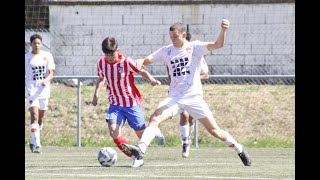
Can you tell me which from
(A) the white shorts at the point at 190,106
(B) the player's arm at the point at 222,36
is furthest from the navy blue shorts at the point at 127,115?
(B) the player's arm at the point at 222,36

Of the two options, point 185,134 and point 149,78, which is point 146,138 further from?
point 185,134

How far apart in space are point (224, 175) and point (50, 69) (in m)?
7.73

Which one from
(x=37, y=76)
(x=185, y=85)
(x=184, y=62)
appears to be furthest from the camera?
(x=37, y=76)

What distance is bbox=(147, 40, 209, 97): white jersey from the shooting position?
14.4m

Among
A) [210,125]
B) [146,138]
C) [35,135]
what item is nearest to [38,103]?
[35,135]

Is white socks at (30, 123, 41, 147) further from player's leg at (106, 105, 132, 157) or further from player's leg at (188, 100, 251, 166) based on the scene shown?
player's leg at (188, 100, 251, 166)

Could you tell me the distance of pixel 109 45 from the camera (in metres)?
14.6

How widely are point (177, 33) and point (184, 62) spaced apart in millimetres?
443

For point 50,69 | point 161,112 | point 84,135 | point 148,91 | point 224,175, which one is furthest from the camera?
point 148,91

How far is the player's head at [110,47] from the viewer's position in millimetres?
14461
